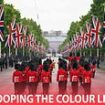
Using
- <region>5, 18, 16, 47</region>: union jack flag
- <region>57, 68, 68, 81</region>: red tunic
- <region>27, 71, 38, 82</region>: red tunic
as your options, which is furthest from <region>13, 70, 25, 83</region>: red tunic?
<region>5, 18, 16, 47</region>: union jack flag

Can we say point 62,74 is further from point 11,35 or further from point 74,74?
point 11,35

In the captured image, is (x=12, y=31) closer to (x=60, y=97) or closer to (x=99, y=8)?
(x=99, y=8)

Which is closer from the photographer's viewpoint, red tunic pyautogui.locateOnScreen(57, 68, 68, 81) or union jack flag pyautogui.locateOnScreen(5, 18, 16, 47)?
red tunic pyautogui.locateOnScreen(57, 68, 68, 81)

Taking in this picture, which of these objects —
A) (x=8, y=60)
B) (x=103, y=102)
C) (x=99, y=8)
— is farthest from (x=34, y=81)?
(x=99, y=8)

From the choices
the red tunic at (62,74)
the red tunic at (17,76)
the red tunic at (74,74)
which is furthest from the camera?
the red tunic at (74,74)

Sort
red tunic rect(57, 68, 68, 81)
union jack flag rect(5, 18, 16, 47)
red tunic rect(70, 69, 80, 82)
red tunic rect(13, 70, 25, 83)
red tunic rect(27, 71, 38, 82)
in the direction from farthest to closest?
union jack flag rect(5, 18, 16, 47) < red tunic rect(70, 69, 80, 82) < red tunic rect(57, 68, 68, 81) < red tunic rect(13, 70, 25, 83) < red tunic rect(27, 71, 38, 82)

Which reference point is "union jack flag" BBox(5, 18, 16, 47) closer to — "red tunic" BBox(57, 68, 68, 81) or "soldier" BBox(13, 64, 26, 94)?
"soldier" BBox(13, 64, 26, 94)

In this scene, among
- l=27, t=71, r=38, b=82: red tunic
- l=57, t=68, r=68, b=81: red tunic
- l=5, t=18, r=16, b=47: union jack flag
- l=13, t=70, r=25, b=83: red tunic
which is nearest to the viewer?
l=27, t=71, r=38, b=82: red tunic

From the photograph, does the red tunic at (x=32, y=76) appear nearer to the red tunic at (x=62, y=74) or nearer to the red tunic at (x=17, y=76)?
the red tunic at (x=17, y=76)

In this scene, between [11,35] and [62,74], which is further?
[11,35]

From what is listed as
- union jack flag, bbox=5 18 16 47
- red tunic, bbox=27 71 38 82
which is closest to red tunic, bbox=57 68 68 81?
red tunic, bbox=27 71 38 82

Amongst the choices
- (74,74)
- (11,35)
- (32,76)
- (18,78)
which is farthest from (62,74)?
(11,35)

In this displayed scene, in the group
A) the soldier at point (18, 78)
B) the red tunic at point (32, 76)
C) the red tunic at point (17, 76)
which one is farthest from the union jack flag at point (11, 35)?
the red tunic at point (32, 76)

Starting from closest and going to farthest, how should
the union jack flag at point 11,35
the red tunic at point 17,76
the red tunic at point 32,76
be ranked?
1. the red tunic at point 32,76
2. the red tunic at point 17,76
3. the union jack flag at point 11,35
